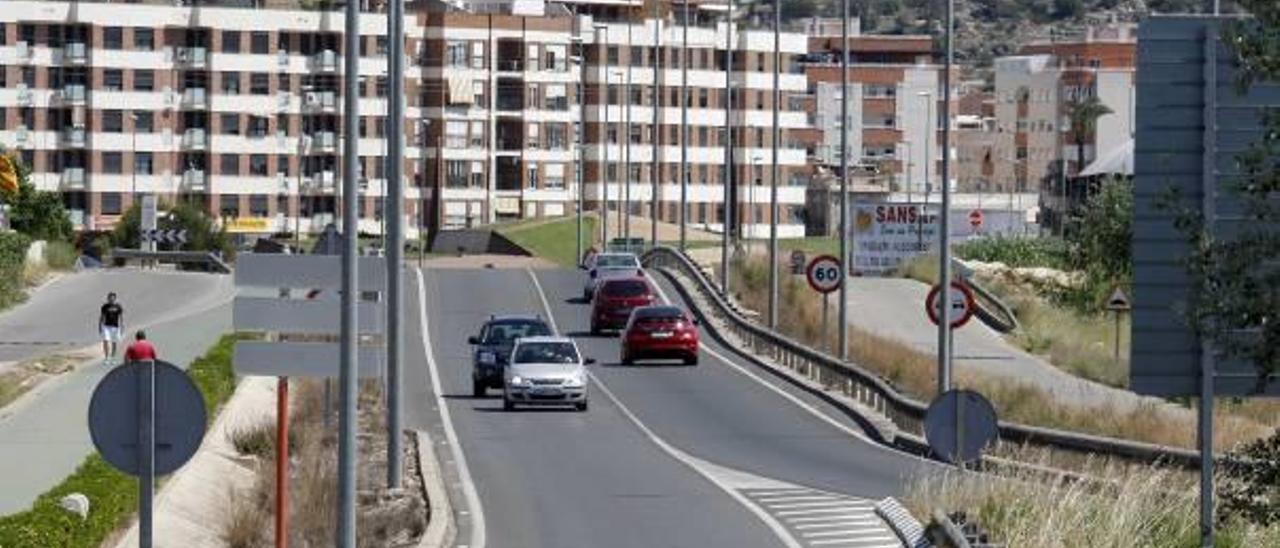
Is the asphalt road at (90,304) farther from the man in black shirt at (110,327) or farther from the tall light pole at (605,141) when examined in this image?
the tall light pole at (605,141)

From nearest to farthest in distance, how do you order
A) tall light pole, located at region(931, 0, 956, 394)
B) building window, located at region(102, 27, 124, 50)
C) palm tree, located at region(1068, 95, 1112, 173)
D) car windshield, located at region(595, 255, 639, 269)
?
tall light pole, located at region(931, 0, 956, 394) → car windshield, located at region(595, 255, 639, 269) → building window, located at region(102, 27, 124, 50) → palm tree, located at region(1068, 95, 1112, 173)

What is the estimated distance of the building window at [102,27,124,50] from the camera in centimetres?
12962

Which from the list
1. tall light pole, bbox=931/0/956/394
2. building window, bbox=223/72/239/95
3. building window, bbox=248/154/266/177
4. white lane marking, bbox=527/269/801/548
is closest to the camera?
white lane marking, bbox=527/269/801/548

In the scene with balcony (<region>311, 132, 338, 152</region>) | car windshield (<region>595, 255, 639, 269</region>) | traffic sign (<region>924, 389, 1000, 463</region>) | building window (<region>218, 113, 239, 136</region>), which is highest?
building window (<region>218, 113, 239, 136</region>)

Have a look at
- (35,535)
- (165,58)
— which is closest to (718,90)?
(165,58)

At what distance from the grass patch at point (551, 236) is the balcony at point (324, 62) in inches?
410

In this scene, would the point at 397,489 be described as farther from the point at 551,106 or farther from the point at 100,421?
the point at 551,106

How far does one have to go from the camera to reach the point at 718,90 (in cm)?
14912

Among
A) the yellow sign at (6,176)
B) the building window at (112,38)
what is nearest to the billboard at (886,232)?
the yellow sign at (6,176)

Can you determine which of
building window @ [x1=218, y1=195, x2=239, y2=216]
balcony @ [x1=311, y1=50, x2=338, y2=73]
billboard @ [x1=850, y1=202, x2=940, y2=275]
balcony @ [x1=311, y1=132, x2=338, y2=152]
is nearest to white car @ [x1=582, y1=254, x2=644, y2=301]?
billboard @ [x1=850, y1=202, x2=940, y2=275]

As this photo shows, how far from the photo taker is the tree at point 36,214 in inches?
4220

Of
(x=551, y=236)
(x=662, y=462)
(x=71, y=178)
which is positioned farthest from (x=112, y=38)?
(x=662, y=462)

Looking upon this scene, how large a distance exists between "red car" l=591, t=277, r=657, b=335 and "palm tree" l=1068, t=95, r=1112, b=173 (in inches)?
3227

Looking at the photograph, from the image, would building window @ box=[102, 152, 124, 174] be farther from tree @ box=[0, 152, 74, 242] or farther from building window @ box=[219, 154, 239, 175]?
tree @ box=[0, 152, 74, 242]
